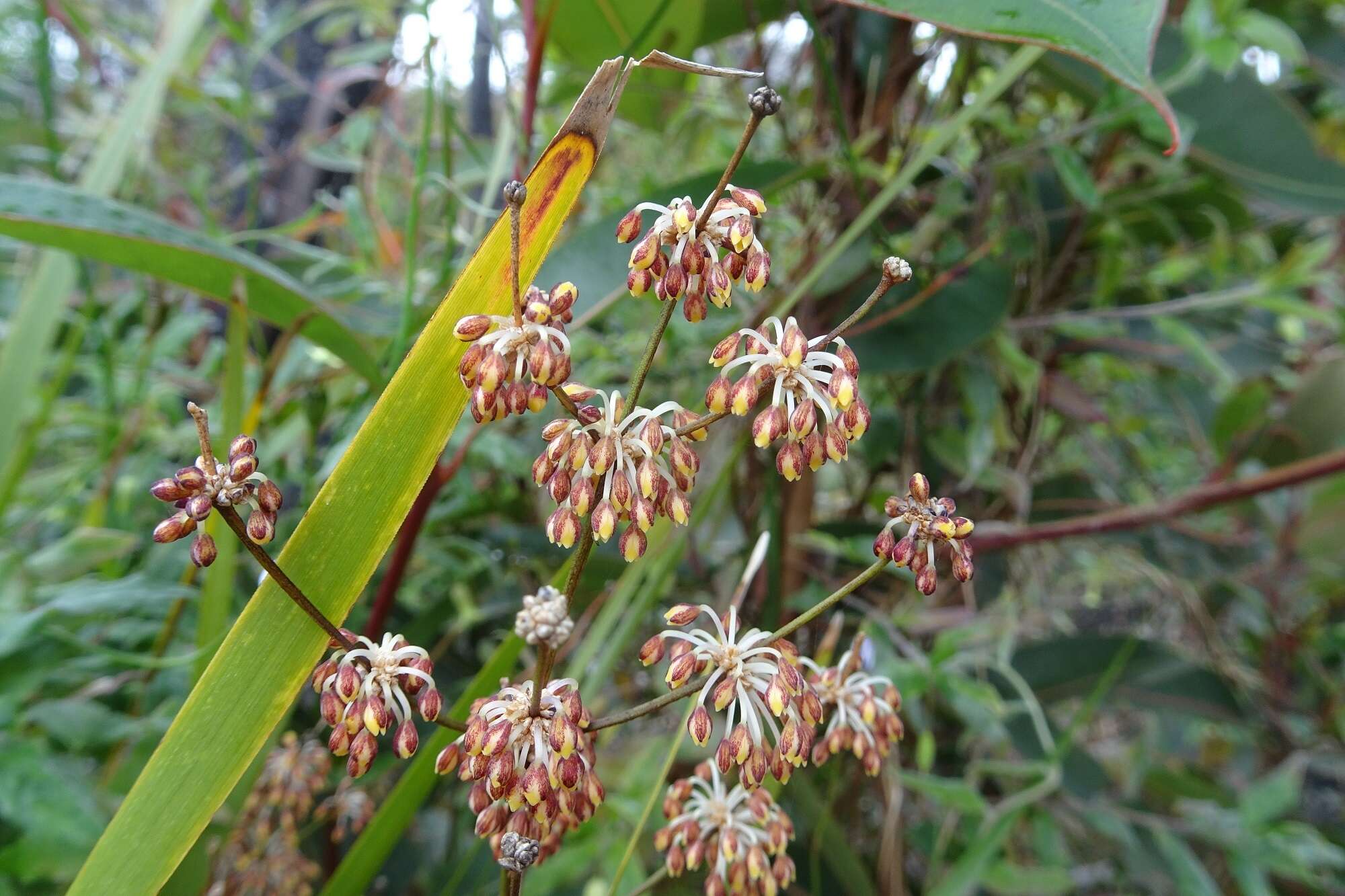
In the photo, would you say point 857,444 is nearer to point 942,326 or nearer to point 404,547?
point 942,326

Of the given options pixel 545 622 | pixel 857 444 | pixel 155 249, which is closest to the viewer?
pixel 545 622

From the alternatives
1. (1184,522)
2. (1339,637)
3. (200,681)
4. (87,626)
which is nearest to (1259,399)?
(1184,522)

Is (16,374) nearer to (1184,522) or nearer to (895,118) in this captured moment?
(895,118)

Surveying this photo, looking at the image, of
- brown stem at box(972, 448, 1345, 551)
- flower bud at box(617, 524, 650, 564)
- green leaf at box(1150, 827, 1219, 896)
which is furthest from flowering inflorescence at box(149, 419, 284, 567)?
green leaf at box(1150, 827, 1219, 896)

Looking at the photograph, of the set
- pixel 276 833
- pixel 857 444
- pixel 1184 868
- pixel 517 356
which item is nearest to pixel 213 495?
pixel 517 356

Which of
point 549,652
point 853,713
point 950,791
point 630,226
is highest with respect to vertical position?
point 630,226

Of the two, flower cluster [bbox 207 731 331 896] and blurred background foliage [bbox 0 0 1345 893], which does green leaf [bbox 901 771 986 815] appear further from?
flower cluster [bbox 207 731 331 896]

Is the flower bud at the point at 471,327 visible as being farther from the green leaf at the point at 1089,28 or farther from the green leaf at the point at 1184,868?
the green leaf at the point at 1184,868
